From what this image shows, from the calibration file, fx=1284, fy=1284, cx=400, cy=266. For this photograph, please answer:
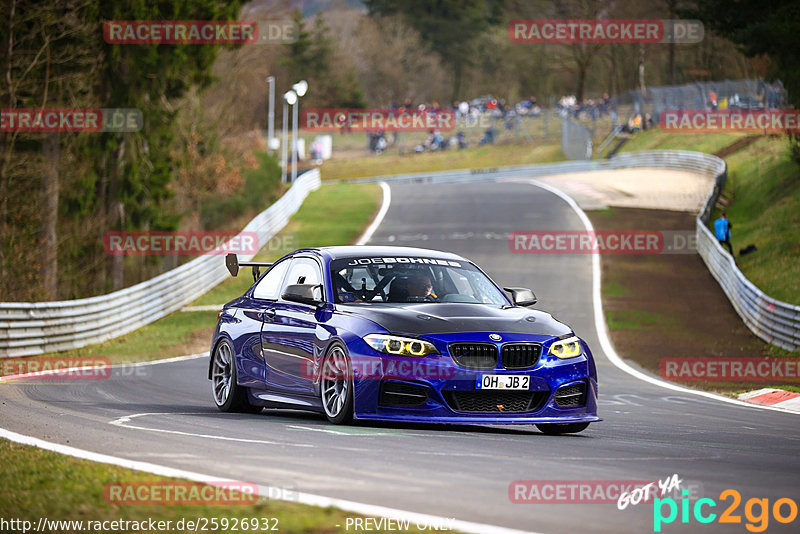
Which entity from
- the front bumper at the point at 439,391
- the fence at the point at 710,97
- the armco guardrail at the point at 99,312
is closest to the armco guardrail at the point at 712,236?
the fence at the point at 710,97

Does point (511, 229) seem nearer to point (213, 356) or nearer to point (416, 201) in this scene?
point (416, 201)

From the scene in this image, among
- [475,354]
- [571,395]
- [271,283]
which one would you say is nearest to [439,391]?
[475,354]

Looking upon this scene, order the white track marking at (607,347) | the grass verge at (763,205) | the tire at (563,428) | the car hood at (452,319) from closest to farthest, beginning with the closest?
the car hood at (452,319), the tire at (563,428), the white track marking at (607,347), the grass verge at (763,205)

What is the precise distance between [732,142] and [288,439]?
203 ft

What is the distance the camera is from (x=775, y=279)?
110ft

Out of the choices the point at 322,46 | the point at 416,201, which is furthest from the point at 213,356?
the point at 322,46

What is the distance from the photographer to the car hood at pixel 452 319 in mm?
10172

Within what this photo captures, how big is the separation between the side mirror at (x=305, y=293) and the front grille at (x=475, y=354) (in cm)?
150

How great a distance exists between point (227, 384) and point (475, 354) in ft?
11.1

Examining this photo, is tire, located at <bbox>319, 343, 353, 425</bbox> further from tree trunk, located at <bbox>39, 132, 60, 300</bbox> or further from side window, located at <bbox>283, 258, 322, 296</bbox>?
tree trunk, located at <bbox>39, 132, 60, 300</bbox>

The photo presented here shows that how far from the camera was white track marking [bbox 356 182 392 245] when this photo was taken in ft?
149

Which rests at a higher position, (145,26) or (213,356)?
(145,26)

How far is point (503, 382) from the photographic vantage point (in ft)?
33.2

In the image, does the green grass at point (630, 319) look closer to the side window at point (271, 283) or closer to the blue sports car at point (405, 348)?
the side window at point (271, 283)
